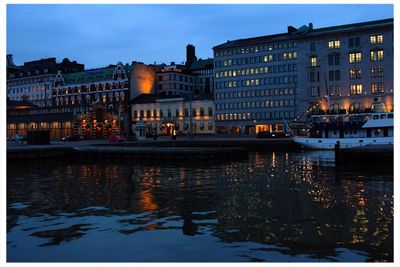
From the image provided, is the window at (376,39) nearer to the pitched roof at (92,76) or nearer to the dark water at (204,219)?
the pitched roof at (92,76)

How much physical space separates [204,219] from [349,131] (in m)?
66.4

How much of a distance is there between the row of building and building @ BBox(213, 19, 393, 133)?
270 mm

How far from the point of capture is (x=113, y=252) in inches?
693

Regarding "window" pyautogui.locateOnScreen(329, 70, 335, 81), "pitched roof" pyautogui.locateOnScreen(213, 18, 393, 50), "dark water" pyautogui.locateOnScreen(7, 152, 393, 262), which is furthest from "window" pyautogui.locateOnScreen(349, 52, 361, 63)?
"dark water" pyautogui.locateOnScreen(7, 152, 393, 262)

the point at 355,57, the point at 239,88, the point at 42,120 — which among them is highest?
the point at 355,57

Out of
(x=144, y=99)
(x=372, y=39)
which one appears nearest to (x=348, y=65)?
(x=372, y=39)

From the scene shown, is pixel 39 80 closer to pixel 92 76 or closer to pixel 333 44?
pixel 92 76

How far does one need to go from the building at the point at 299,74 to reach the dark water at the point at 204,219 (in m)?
83.8

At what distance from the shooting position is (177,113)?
149m

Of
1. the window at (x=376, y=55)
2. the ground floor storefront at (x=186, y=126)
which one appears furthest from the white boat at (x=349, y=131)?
the ground floor storefront at (x=186, y=126)

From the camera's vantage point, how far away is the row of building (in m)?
125

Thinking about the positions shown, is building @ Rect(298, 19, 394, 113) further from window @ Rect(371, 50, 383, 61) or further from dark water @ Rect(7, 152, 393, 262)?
Answer: dark water @ Rect(7, 152, 393, 262)

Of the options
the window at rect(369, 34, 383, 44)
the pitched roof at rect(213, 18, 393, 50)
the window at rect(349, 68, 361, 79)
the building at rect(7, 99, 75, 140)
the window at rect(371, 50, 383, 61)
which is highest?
the pitched roof at rect(213, 18, 393, 50)

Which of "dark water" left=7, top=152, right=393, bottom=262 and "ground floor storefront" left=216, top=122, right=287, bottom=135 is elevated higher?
"ground floor storefront" left=216, top=122, right=287, bottom=135
